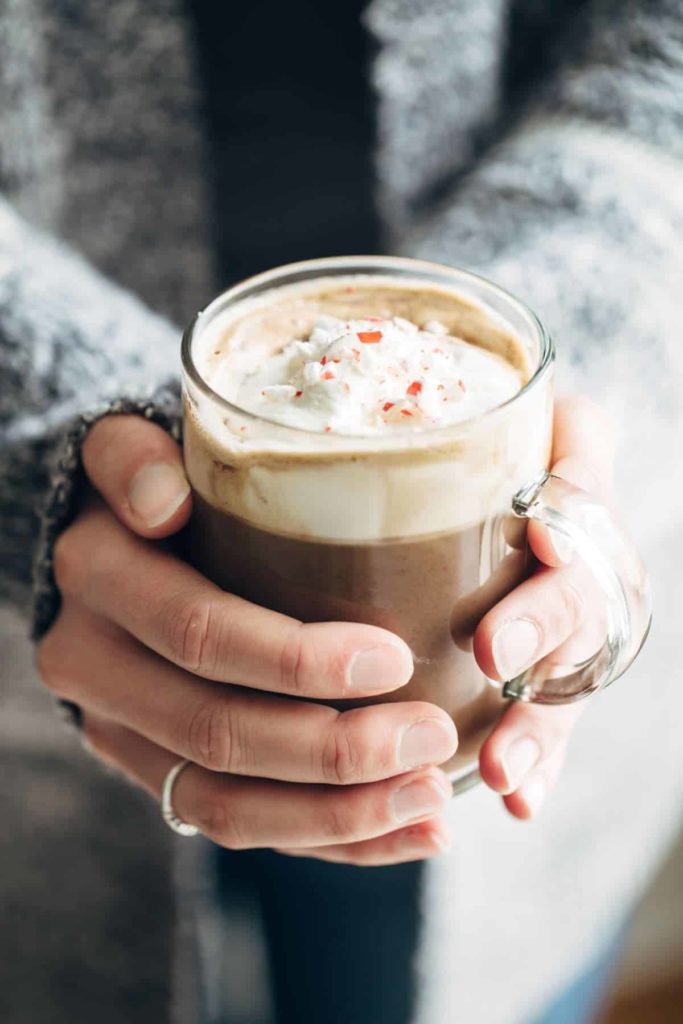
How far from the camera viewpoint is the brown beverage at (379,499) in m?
0.50

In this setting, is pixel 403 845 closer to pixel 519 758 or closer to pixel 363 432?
pixel 519 758

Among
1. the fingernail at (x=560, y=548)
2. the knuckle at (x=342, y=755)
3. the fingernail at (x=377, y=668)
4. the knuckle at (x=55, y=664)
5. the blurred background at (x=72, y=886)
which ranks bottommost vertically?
the blurred background at (x=72, y=886)

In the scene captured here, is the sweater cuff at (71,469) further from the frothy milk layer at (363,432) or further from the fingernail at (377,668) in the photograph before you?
the fingernail at (377,668)

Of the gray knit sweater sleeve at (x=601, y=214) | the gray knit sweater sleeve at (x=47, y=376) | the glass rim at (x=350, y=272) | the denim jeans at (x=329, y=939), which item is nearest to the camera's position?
the glass rim at (x=350, y=272)

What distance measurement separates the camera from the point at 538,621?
56 centimetres

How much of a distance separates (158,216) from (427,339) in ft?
1.93

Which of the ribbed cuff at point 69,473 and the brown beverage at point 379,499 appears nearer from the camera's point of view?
the brown beverage at point 379,499

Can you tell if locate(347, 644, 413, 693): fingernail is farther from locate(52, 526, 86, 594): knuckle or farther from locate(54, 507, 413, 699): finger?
locate(52, 526, 86, 594): knuckle

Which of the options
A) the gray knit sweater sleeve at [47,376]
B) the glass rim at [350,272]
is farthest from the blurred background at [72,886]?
the glass rim at [350,272]

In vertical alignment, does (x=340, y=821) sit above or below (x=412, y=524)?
below

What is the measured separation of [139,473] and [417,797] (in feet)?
0.80

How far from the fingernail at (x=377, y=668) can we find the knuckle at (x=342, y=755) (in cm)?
3

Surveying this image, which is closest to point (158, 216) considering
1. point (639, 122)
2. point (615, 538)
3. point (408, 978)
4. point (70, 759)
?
point (639, 122)

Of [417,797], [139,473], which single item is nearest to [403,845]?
[417,797]
